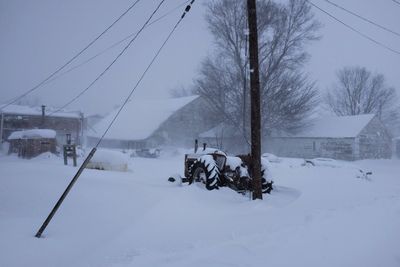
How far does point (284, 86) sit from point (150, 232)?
28.8m

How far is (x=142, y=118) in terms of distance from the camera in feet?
141

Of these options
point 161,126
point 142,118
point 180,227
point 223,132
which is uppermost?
point 142,118

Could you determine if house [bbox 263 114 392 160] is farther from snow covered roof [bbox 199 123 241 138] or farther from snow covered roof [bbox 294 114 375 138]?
snow covered roof [bbox 199 123 241 138]

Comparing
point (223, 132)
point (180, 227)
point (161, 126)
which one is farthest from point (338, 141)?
point (180, 227)

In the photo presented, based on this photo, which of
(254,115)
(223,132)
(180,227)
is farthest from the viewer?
(223,132)

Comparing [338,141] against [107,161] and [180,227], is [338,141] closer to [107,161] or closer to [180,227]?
[107,161]

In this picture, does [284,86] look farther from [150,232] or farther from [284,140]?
[150,232]

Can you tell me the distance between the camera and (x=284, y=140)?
38.1 metres

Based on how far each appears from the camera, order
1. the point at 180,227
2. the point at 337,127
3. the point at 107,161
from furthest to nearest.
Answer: the point at 337,127
the point at 107,161
the point at 180,227

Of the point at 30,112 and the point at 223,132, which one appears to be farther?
the point at 30,112

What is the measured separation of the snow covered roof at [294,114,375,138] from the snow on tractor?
26128mm

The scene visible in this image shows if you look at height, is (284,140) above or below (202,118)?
below

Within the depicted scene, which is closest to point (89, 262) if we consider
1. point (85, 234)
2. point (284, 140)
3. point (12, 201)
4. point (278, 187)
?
point (85, 234)

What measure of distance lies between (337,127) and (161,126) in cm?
1951
